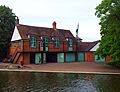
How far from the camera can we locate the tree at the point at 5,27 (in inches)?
2320

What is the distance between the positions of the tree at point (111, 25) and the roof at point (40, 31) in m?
17.5

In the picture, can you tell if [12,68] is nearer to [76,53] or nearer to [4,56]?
[4,56]

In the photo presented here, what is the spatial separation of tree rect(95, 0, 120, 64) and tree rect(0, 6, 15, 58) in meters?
24.2

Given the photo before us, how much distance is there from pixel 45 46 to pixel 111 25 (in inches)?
773

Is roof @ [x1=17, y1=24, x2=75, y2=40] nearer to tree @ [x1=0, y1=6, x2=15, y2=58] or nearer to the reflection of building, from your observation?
the reflection of building

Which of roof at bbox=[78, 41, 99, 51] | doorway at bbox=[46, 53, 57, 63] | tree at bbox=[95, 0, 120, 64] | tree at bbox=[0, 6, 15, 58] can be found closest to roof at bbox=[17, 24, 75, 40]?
roof at bbox=[78, 41, 99, 51]

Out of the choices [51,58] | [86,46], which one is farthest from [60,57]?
[86,46]

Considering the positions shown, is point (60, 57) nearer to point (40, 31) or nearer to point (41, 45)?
point (41, 45)

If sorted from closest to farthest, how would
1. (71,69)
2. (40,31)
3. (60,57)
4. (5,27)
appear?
(71,69) → (40,31) → (5,27) → (60,57)

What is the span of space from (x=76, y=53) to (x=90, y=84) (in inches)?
1338

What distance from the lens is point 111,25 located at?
40188 mm

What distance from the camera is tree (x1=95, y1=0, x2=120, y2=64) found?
39562 millimetres

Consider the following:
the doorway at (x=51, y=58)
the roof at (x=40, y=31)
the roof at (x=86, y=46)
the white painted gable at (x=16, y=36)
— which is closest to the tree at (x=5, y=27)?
the white painted gable at (x=16, y=36)

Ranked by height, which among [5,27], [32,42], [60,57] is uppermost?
[5,27]
